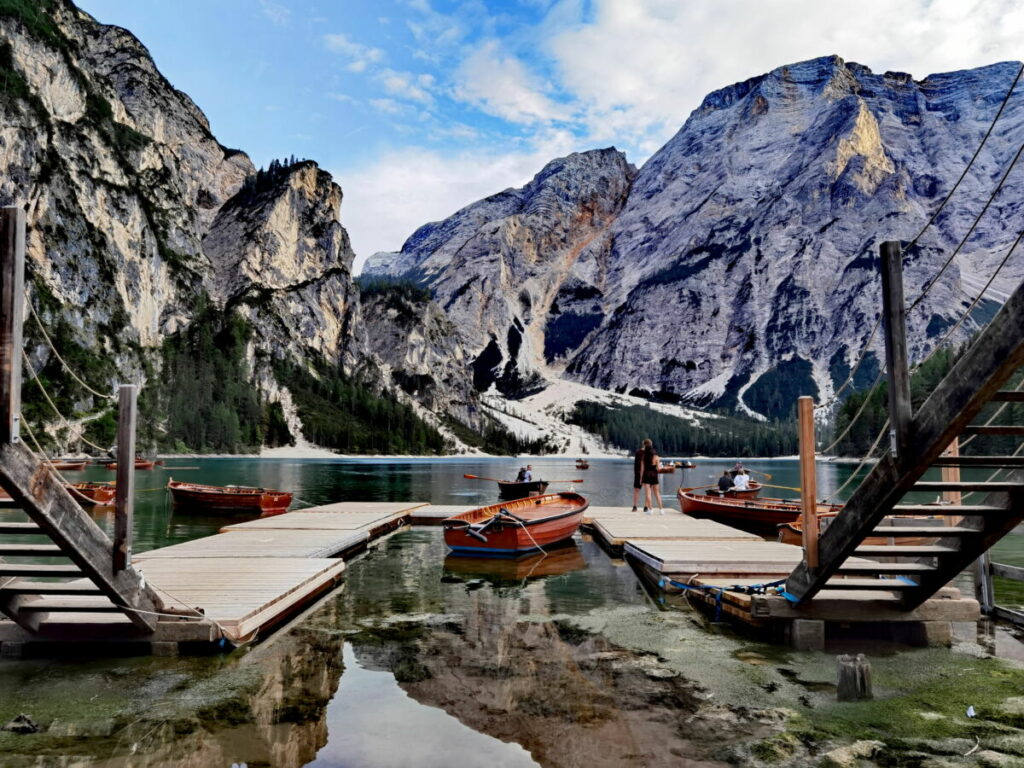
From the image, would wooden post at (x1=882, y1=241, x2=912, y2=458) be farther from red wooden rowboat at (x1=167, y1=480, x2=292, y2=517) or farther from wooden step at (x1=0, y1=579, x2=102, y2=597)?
red wooden rowboat at (x1=167, y1=480, x2=292, y2=517)

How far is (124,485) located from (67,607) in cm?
220

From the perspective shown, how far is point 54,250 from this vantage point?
132875mm

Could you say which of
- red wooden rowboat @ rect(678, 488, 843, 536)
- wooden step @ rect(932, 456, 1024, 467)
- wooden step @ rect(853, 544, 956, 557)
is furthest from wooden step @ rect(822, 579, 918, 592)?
red wooden rowboat @ rect(678, 488, 843, 536)

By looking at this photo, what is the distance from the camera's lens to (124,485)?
9469 millimetres

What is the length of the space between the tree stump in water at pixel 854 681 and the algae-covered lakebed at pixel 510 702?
0.61 ft

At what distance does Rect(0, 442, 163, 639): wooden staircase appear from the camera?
295 inches

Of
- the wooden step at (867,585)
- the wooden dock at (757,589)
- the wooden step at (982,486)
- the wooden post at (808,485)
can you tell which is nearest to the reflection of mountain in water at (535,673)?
the wooden dock at (757,589)

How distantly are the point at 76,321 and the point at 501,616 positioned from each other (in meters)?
149

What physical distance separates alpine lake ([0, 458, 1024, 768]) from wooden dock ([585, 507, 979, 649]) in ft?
1.41

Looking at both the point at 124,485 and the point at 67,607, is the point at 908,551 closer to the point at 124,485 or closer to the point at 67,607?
the point at 124,485

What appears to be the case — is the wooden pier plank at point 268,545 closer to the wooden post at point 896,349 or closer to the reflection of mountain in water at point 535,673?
the reflection of mountain in water at point 535,673

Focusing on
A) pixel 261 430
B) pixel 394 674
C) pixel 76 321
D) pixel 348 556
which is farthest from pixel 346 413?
pixel 394 674

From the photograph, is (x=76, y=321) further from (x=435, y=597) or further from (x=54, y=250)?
(x=435, y=597)

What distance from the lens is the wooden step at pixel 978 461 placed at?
23.9 ft
